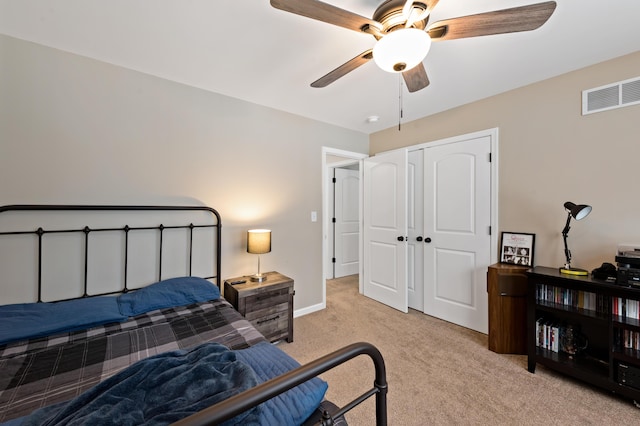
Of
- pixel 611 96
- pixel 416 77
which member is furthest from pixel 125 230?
pixel 611 96

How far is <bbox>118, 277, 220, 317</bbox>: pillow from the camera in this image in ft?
5.94

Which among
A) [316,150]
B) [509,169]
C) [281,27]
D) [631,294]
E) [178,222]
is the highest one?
[281,27]

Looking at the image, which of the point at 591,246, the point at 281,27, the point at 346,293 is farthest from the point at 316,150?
the point at 591,246

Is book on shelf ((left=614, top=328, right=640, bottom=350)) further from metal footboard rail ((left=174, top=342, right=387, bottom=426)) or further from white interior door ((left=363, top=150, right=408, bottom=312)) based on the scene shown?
metal footboard rail ((left=174, top=342, right=387, bottom=426))

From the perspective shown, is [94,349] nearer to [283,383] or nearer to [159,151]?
[283,383]

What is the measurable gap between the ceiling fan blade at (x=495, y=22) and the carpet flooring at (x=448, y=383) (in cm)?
224

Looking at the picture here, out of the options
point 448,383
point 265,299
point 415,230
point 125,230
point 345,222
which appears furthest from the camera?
point 345,222

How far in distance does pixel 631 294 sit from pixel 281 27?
2.86 metres

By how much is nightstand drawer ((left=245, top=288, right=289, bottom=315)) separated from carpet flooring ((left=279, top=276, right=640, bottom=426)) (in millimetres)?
450

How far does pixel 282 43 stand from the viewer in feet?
5.84

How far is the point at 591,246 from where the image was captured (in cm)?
208

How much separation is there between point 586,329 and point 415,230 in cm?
171

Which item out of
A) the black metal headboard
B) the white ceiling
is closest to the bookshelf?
the white ceiling

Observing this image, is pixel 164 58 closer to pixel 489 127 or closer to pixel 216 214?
pixel 216 214
